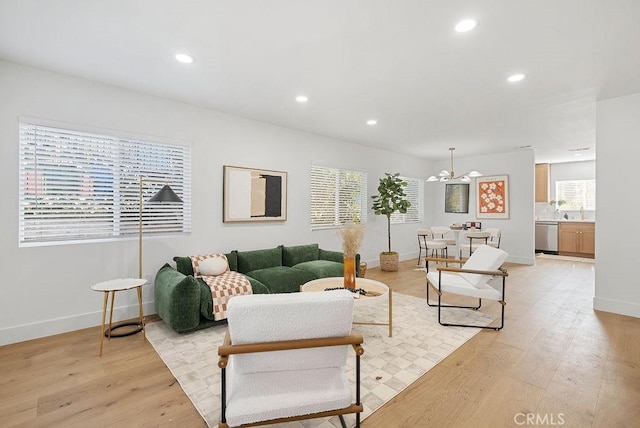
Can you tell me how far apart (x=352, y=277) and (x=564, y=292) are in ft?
12.9

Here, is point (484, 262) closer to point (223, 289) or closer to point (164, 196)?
point (223, 289)

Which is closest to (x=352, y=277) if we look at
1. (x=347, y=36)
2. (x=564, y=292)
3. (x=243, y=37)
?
(x=347, y=36)

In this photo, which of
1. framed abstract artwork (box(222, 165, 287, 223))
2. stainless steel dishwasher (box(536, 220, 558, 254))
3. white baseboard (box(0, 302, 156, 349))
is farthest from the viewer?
stainless steel dishwasher (box(536, 220, 558, 254))

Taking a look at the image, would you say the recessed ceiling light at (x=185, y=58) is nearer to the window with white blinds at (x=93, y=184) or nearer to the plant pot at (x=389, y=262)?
the window with white blinds at (x=93, y=184)

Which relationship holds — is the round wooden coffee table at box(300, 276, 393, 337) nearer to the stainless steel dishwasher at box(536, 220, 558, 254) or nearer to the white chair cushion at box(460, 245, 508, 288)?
the white chair cushion at box(460, 245, 508, 288)

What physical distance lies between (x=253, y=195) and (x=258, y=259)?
1.01 meters

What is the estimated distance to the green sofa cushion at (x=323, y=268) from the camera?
428 centimetres

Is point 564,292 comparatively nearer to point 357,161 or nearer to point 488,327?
point 488,327

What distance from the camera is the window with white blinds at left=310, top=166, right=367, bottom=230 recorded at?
5719 millimetres

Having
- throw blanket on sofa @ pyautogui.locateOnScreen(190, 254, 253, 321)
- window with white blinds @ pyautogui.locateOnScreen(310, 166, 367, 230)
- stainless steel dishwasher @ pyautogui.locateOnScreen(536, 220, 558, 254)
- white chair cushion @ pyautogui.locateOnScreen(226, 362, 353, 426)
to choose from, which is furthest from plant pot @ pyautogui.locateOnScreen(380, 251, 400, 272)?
stainless steel dishwasher @ pyautogui.locateOnScreen(536, 220, 558, 254)

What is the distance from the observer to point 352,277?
3.23 meters

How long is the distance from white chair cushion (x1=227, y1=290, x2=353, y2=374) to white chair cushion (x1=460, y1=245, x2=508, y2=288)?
101 inches

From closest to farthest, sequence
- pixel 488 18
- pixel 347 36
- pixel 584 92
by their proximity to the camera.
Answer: pixel 488 18 < pixel 347 36 < pixel 584 92

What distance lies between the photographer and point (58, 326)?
3.17 m
